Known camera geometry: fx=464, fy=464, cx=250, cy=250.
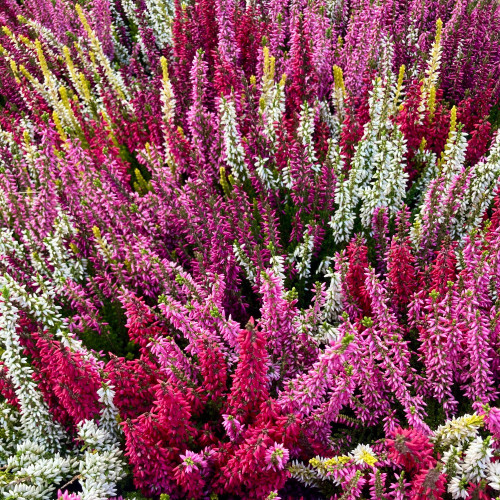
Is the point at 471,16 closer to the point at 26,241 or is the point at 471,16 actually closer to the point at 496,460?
the point at 496,460

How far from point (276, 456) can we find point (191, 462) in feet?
1.87

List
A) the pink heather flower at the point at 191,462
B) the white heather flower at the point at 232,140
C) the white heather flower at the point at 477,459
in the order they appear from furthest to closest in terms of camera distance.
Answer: the white heather flower at the point at 232,140, the pink heather flower at the point at 191,462, the white heather flower at the point at 477,459

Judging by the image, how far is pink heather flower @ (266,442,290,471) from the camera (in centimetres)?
283

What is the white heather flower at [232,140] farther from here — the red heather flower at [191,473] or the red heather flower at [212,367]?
the red heather flower at [191,473]

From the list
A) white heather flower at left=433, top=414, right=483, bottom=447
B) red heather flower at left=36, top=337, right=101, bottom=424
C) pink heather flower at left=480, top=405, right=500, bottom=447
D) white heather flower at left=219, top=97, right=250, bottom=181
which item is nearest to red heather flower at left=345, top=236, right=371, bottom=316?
white heather flower at left=433, top=414, right=483, bottom=447

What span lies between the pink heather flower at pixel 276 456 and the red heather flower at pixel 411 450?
0.64 m

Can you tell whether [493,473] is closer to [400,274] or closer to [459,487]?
[459,487]

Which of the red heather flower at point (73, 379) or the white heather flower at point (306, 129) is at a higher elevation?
the white heather flower at point (306, 129)

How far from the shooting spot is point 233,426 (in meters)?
3.20

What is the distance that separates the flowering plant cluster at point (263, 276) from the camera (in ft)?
10.3

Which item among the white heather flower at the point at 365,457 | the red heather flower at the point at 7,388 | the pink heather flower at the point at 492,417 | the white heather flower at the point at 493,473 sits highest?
the pink heather flower at the point at 492,417

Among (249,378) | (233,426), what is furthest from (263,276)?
(233,426)

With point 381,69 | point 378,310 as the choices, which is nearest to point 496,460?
point 378,310

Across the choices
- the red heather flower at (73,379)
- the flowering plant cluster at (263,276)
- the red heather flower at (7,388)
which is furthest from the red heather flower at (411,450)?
the red heather flower at (7,388)
